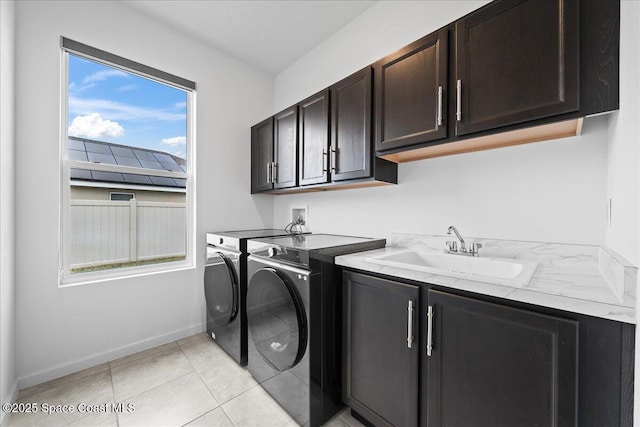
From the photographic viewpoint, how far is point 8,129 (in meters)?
1.58

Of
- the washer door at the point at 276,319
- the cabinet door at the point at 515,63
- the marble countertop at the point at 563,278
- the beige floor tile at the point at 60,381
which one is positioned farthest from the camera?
the beige floor tile at the point at 60,381

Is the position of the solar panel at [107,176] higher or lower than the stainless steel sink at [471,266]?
higher

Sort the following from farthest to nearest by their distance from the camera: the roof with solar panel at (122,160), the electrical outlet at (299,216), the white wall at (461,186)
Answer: the electrical outlet at (299,216) < the roof with solar panel at (122,160) < the white wall at (461,186)

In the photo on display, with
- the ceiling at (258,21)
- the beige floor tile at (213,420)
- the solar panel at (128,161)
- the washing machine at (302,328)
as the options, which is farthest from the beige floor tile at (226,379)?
the ceiling at (258,21)

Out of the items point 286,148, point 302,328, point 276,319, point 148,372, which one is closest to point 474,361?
point 302,328

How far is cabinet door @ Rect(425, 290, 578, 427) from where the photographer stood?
83cm

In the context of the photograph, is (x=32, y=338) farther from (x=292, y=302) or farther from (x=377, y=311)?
(x=377, y=311)

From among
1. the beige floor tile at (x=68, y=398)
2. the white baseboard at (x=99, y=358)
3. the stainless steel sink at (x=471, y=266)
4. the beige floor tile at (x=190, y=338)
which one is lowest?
the beige floor tile at (x=190, y=338)

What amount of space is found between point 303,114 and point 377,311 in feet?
5.46

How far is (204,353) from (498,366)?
2194 mm

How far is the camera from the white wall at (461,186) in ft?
4.11

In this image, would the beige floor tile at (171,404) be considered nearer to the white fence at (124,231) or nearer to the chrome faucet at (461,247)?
the white fence at (124,231)

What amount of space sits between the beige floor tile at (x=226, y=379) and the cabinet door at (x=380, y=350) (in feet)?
2.51

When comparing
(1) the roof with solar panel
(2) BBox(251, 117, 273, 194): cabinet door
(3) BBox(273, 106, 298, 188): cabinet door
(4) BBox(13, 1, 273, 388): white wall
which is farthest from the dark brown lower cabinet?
(1) the roof with solar panel
